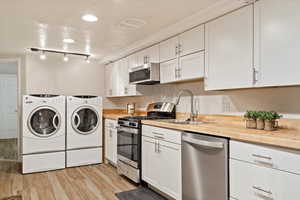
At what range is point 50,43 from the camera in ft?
11.8

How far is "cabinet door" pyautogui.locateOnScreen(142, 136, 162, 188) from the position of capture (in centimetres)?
275

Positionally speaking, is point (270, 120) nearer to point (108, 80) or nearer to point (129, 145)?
point (129, 145)

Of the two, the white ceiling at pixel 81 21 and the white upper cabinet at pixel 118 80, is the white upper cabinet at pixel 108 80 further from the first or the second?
the white ceiling at pixel 81 21

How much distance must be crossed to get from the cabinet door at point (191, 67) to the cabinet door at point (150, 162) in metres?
0.94

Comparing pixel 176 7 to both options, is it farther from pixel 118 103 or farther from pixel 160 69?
pixel 118 103

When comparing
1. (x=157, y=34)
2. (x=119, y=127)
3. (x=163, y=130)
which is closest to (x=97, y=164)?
(x=119, y=127)

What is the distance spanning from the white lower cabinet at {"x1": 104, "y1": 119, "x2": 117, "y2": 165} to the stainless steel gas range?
368 mm

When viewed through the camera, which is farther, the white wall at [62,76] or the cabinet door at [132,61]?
the white wall at [62,76]

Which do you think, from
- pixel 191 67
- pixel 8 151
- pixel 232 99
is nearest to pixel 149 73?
pixel 191 67

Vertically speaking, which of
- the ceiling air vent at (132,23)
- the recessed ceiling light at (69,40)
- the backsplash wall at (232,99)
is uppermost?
the ceiling air vent at (132,23)

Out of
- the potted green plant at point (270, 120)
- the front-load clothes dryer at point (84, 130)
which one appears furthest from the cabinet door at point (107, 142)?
the potted green plant at point (270, 120)

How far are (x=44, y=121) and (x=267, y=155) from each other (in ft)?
12.2

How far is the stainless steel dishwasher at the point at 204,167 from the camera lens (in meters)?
1.85

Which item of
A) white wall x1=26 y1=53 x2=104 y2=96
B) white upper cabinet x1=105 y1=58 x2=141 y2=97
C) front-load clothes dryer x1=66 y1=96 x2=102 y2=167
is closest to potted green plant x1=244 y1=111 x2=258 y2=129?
white upper cabinet x1=105 y1=58 x2=141 y2=97
